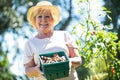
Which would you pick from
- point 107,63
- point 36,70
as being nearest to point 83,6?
point 107,63

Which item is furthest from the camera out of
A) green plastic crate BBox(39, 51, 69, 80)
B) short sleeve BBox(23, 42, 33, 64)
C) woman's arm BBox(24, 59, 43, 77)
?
short sleeve BBox(23, 42, 33, 64)

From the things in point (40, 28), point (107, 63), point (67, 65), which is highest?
point (40, 28)

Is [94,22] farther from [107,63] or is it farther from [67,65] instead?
[67,65]

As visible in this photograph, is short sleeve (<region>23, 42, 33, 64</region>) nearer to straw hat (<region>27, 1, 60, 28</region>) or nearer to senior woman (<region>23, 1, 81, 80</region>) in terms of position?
senior woman (<region>23, 1, 81, 80</region>)

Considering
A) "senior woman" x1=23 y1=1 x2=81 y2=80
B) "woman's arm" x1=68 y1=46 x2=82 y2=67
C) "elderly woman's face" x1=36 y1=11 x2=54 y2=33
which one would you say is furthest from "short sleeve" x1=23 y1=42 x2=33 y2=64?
"woman's arm" x1=68 y1=46 x2=82 y2=67

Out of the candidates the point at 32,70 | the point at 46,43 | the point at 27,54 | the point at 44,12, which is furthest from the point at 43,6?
the point at 32,70

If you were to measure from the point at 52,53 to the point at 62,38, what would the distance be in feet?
0.77

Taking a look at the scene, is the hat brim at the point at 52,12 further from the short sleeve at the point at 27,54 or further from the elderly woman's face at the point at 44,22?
the short sleeve at the point at 27,54

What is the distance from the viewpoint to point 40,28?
3.45m

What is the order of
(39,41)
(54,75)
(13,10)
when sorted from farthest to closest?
(13,10) → (39,41) → (54,75)

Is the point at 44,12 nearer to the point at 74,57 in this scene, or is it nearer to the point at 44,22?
the point at 44,22

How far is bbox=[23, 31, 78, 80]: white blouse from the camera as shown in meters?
3.38

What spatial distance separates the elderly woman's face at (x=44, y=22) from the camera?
3.42 metres

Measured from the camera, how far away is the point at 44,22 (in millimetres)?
3412
